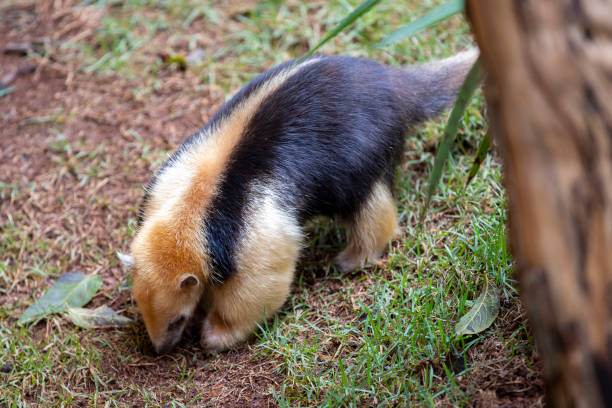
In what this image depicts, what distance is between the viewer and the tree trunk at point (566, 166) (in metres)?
2.12

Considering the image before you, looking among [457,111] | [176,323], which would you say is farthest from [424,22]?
[176,323]

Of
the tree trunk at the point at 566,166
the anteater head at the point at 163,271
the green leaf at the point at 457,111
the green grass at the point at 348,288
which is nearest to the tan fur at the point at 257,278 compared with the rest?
the green grass at the point at 348,288

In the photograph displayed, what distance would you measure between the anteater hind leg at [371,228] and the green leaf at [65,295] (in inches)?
79.7

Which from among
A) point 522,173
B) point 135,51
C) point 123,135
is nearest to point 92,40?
point 135,51

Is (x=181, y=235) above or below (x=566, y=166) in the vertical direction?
below

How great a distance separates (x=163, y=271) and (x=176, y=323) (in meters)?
0.49

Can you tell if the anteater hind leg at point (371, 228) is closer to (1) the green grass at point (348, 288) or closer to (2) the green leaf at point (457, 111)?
(1) the green grass at point (348, 288)

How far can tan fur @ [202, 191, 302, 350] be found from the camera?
457cm

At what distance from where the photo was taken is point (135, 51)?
732cm

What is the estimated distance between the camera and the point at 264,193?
15.0ft

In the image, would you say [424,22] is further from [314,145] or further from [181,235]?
[181,235]

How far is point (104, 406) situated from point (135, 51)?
14.1 feet

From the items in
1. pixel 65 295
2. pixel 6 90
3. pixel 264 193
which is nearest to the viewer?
pixel 264 193

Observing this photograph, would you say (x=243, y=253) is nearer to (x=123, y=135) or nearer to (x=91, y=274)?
(x=91, y=274)
